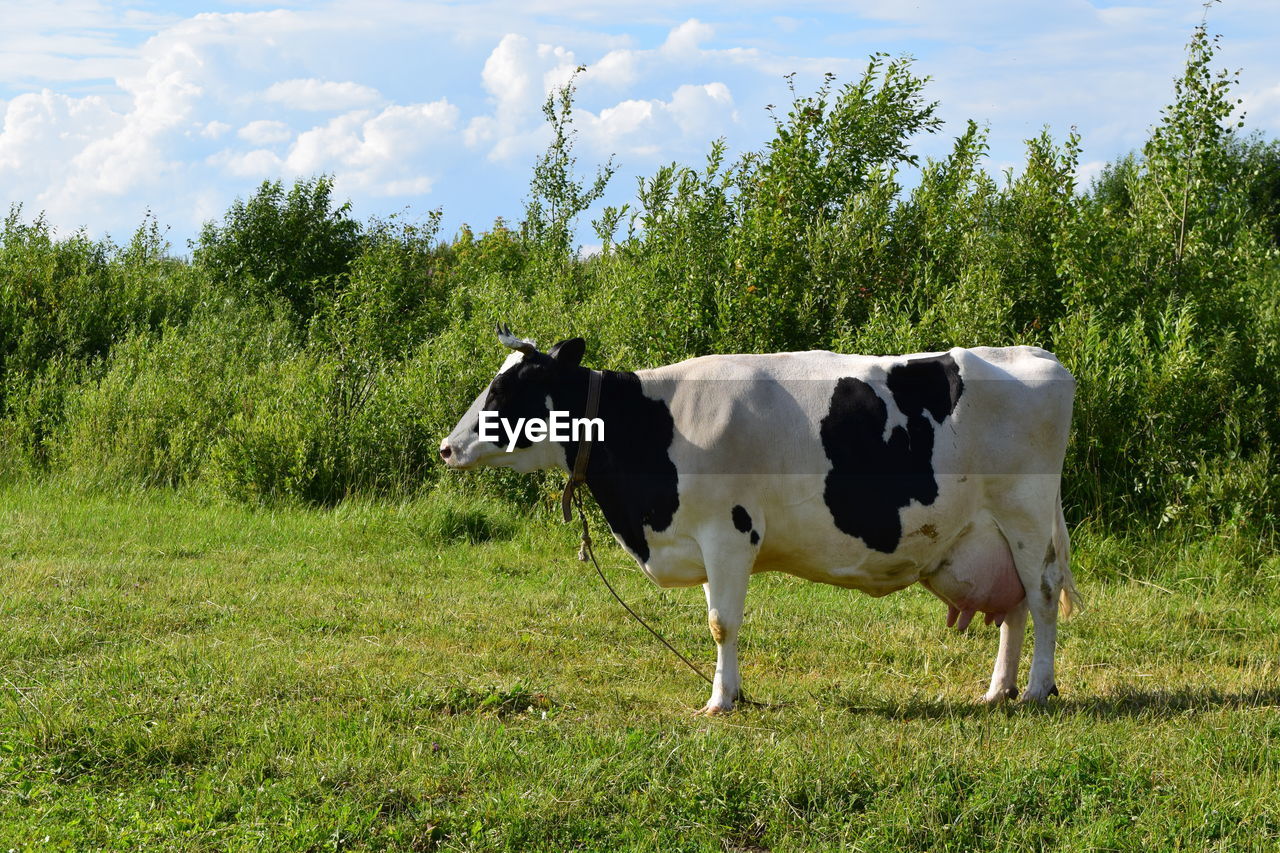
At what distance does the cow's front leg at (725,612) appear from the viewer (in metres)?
6.35

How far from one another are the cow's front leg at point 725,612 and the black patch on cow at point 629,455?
39 cm

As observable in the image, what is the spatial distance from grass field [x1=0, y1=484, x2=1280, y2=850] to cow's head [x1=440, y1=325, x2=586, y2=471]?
1296mm

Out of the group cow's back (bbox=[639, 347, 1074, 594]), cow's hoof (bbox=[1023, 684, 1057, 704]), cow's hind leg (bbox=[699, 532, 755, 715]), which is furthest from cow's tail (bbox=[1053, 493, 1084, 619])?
cow's hind leg (bbox=[699, 532, 755, 715])

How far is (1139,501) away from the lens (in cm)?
1053

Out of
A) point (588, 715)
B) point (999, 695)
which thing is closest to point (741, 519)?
point (588, 715)

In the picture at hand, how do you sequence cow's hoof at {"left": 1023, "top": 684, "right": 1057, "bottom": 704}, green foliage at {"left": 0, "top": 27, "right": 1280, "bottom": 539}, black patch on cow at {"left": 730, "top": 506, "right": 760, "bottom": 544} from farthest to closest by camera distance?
green foliage at {"left": 0, "top": 27, "right": 1280, "bottom": 539}
cow's hoof at {"left": 1023, "top": 684, "right": 1057, "bottom": 704}
black patch on cow at {"left": 730, "top": 506, "right": 760, "bottom": 544}

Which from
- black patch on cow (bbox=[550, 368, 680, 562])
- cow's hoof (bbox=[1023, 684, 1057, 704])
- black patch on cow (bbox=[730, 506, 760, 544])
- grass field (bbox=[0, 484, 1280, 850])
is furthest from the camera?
cow's hoof (bbox=[1023, 684, 1057, 704])

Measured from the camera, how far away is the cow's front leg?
6.35m

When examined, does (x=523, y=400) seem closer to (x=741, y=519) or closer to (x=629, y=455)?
(x=629, y=455)

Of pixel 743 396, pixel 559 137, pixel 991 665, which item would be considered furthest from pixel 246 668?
pixel 559 137

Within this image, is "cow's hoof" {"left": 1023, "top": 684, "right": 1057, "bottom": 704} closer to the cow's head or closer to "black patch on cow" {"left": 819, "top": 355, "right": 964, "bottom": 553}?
"black patch on cow" {"left": 819, "top": 355, "right": 964, "bottom": 553}

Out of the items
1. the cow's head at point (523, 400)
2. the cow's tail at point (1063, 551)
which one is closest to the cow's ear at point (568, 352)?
the cow's head at point (523, 400)

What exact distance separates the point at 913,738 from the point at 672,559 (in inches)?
60.8

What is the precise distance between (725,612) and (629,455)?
0.98m
